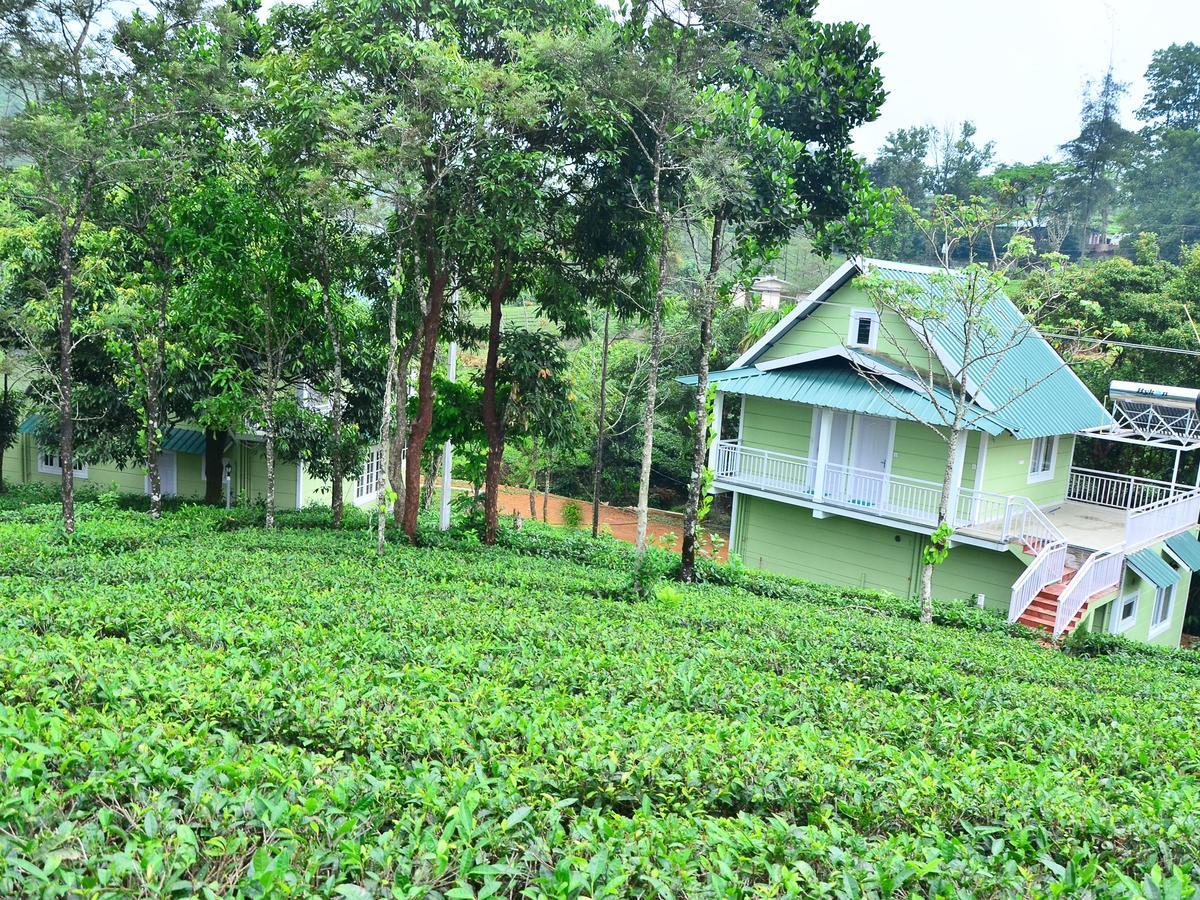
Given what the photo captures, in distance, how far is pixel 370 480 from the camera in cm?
2602

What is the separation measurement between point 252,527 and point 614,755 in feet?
42.5

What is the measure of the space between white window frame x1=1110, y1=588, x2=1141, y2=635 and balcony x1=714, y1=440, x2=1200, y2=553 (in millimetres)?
1388

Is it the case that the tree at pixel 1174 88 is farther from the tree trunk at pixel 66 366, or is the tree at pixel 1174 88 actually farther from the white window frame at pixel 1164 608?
the tree trunk at pixel 66 366

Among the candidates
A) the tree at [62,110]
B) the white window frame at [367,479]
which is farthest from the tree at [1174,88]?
the tree at [62,110]

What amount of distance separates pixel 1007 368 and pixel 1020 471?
2.20 m

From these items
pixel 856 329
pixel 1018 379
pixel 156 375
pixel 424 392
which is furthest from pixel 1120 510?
pixel 156 375

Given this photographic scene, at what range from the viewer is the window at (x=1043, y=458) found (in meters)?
19.2

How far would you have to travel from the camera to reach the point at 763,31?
533 inches

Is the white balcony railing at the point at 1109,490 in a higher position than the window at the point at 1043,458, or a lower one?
lower

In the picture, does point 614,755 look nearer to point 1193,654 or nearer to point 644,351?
point 1193,654

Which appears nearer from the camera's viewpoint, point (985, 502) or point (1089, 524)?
point (985, 502)

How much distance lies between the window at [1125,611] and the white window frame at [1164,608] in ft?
4.76

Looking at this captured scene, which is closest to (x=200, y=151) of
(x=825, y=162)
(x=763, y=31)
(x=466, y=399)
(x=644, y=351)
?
(x=466, y=399)

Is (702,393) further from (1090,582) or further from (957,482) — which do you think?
(1090,582)
